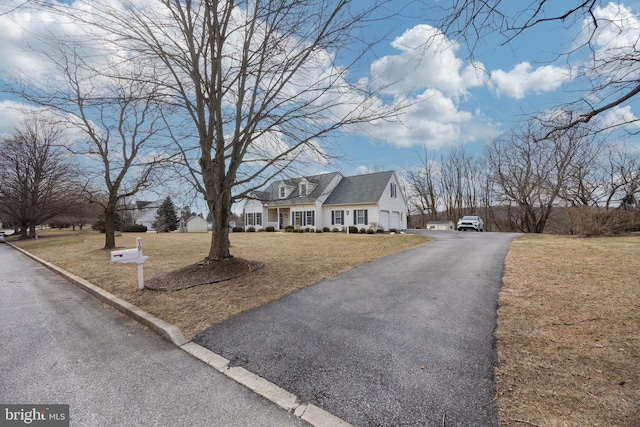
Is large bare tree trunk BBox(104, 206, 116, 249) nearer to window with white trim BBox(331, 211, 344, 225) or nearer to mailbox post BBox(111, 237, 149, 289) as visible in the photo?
mailbox post BBox(111, 237, 149, 289)

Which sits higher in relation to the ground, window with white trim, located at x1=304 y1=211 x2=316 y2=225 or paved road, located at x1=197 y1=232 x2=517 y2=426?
window with white trim, located at x1=304 y1=211 x2=316 y2=225

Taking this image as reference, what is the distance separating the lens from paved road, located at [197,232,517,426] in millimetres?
2232

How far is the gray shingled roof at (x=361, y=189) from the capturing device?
24234 millimetres

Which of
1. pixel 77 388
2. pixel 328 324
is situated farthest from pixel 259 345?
pixel 77 388

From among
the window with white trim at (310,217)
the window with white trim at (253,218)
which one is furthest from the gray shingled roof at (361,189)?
the window with white trim at (253,218)

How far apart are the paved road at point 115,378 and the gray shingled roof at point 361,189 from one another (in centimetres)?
2122

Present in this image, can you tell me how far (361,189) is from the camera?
25.6 m

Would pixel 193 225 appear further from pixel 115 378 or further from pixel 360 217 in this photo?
pixel 115 378

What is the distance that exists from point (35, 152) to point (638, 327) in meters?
35.3

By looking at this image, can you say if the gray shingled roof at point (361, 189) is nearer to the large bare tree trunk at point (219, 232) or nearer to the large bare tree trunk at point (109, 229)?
the large bare tree trunk at point (109, 229)

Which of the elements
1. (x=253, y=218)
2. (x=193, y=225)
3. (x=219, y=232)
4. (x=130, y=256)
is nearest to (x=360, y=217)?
(x=253, y=218)

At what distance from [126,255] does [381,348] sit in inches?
202

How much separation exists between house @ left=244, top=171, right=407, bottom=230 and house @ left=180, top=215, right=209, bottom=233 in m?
13.3

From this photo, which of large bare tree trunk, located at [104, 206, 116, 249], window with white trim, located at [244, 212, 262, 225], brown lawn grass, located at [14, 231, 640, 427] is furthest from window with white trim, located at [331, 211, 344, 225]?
brown lawn grass, located at [14, 231, 640, 427]
